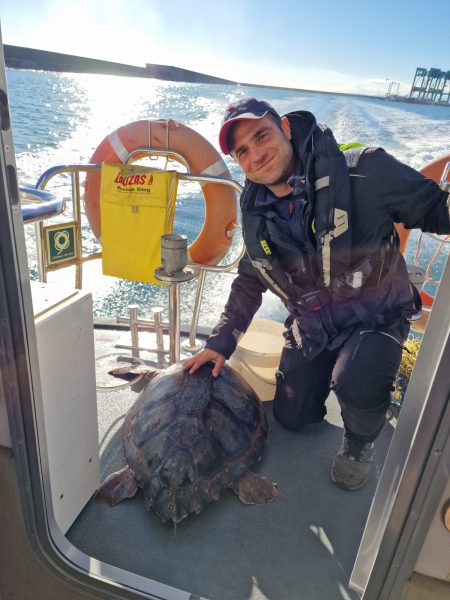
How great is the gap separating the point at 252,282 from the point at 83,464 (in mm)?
1039

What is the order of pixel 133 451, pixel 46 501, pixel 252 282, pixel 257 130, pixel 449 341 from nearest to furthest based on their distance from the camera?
pixel 449 341 → pixel 46 501 → pixel 257 130 → pixel 133 451 → pixel 252 282

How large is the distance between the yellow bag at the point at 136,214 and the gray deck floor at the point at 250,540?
104 centimetres

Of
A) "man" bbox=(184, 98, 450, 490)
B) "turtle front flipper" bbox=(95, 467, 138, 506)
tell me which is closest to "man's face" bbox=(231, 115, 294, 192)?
"man" bbox=(184, 98, 450, 490)

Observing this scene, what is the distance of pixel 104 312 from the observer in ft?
16.2

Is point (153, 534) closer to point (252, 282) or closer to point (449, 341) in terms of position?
point (252, 282)

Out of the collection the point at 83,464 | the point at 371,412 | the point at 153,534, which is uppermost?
the point at 371,412

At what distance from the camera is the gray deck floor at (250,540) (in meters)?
1.30

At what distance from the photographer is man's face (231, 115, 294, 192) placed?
1544 mm

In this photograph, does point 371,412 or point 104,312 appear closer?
point 371,412

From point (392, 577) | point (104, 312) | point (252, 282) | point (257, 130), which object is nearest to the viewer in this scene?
point (392, 577)

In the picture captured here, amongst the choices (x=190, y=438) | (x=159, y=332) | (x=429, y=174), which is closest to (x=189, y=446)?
(x=190, y=438)

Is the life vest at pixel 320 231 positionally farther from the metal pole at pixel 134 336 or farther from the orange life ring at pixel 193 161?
the metal pole at pixel 134 336

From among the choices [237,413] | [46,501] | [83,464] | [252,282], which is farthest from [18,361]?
[252,282]

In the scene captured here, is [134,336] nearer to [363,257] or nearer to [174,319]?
[174,319]
